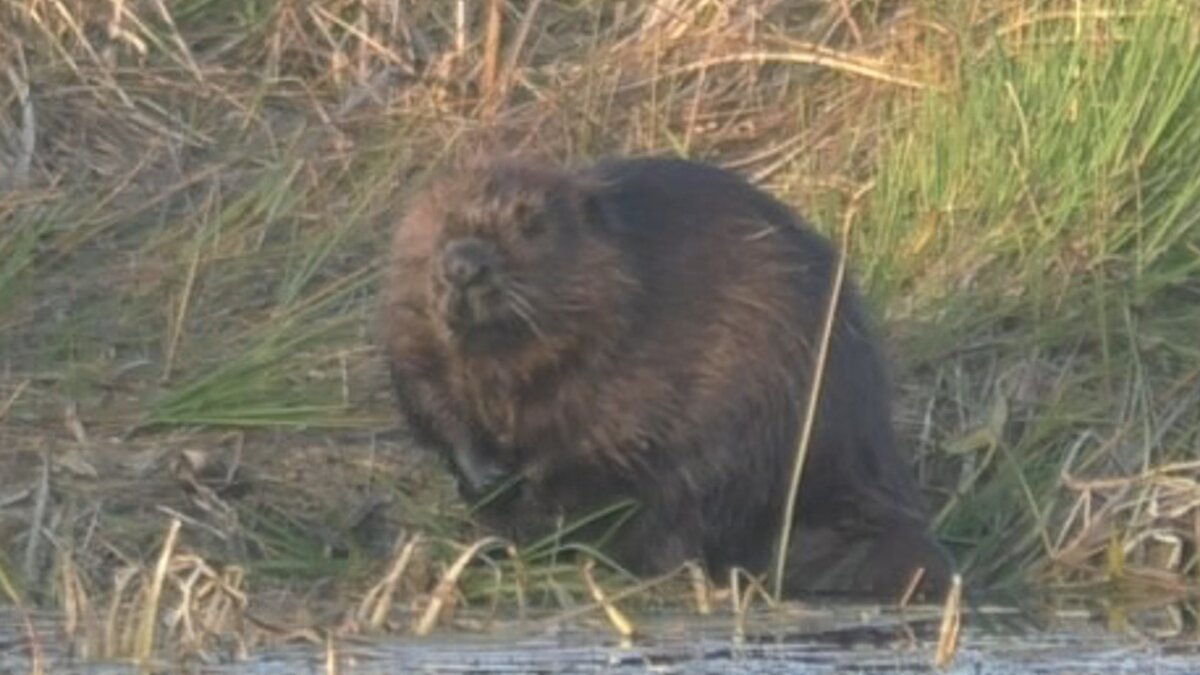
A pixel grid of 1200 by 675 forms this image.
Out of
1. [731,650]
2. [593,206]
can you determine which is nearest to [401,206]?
[593,206]

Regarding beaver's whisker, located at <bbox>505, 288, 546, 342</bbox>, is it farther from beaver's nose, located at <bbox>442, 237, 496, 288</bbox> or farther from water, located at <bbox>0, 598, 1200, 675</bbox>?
water, located at <bbox>0, 598, 1200, 675</bbox>

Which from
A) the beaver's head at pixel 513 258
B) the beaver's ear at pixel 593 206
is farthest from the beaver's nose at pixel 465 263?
the beaver's ear at pixel 593 206

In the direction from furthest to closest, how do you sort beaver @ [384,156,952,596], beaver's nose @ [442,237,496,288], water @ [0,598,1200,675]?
beaver @ [384,156,952,596], beaver's nose @ [442,237,496,288], water @ [0,598,1200,675]

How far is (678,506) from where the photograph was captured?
665cm

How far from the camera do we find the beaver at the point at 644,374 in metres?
6.61

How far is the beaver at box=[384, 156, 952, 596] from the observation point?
6609 mm

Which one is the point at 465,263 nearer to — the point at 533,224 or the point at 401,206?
the point at 533,224

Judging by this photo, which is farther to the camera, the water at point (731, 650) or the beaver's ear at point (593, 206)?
the beaver's ear at point (593, 206)

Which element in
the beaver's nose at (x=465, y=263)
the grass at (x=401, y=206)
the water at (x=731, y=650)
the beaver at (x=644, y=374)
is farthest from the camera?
the grass at (x=401, y=206)

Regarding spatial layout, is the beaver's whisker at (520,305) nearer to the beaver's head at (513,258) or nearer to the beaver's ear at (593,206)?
the beaver's head at (513,258)

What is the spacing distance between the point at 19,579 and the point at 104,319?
1.58m

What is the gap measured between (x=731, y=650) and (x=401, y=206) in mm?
2592

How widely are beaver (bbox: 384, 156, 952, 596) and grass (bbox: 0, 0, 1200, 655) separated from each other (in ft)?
0.60

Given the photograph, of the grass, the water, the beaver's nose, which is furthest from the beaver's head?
the water
